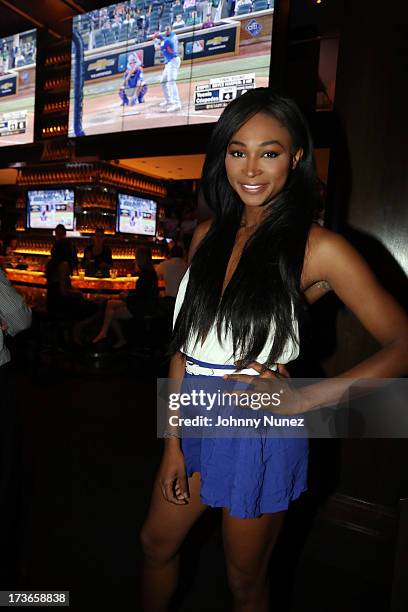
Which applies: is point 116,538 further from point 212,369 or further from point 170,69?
point 170,69

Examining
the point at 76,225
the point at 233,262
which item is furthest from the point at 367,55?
the point at 76,225

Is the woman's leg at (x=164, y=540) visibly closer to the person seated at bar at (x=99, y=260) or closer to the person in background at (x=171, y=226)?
the person seated at bar at (x=99, y=260)

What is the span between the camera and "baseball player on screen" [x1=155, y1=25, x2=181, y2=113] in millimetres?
3256

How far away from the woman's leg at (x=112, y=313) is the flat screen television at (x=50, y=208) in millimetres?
1938

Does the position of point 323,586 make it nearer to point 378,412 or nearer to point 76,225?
point 378,412

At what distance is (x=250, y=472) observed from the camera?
113 cm

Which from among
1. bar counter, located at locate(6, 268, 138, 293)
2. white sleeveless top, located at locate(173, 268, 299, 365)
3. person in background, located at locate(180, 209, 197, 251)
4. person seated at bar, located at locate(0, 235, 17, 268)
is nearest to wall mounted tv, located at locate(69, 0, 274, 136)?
person in background, located at locate(180, 209, 197, 251)

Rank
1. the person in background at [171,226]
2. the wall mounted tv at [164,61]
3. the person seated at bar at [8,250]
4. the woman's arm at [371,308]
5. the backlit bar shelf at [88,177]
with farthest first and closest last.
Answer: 1. the person in background at [171,226]
2. the person seated at bar at [8,250]
3. the backlit bar shelf at [88,177]
4. the wall mounted tv at [164,61]
5. the woman's arm at [371,308]

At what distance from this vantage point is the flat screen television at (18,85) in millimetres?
4262

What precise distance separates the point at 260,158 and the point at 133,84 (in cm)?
279

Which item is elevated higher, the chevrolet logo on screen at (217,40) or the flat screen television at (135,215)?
the chevrolet logo on screen at (217,40)

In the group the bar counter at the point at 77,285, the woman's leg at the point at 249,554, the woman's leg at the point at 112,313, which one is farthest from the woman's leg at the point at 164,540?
the bar counter at the point at 77,285

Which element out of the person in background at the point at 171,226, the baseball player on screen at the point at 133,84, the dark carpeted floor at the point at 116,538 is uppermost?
the baseball player on screen at the point at 133,84

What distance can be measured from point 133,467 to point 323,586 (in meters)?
1.33
